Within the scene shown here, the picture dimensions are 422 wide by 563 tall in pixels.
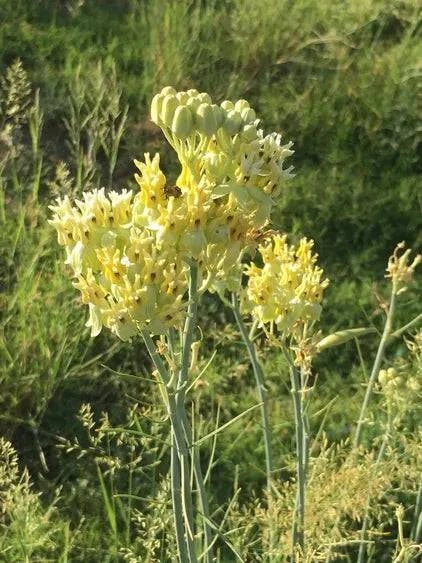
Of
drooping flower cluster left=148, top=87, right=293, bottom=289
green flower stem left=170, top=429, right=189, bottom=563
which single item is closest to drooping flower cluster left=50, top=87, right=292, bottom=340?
drooping flower cluster left=148, top=87, right=293, bottom=289

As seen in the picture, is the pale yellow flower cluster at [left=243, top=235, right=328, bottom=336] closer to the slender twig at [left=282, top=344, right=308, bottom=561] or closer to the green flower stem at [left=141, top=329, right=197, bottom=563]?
the slender twig at [left=282, top=344, right=308, bottom=561]

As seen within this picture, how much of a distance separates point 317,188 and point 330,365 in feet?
2.53

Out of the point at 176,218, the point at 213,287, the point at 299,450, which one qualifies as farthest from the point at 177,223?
the point at 299,450

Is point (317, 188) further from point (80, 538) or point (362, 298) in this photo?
point (80, 538)

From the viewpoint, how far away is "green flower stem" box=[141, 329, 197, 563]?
125 cm

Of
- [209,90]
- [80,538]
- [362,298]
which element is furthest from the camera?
[209,90]

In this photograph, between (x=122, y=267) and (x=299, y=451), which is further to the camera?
(x=299, y=451)

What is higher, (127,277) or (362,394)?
(127,277)

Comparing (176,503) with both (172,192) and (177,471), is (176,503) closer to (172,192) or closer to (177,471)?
(177,471)

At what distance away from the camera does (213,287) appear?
156cm

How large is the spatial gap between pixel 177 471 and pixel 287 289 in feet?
1.25

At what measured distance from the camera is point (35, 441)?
260 centimetres

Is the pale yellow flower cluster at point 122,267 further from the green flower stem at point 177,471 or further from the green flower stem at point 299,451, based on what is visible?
the green flower stem at point 299,451

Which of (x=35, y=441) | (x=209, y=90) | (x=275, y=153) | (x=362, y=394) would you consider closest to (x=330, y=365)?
(x=362, y=394)
